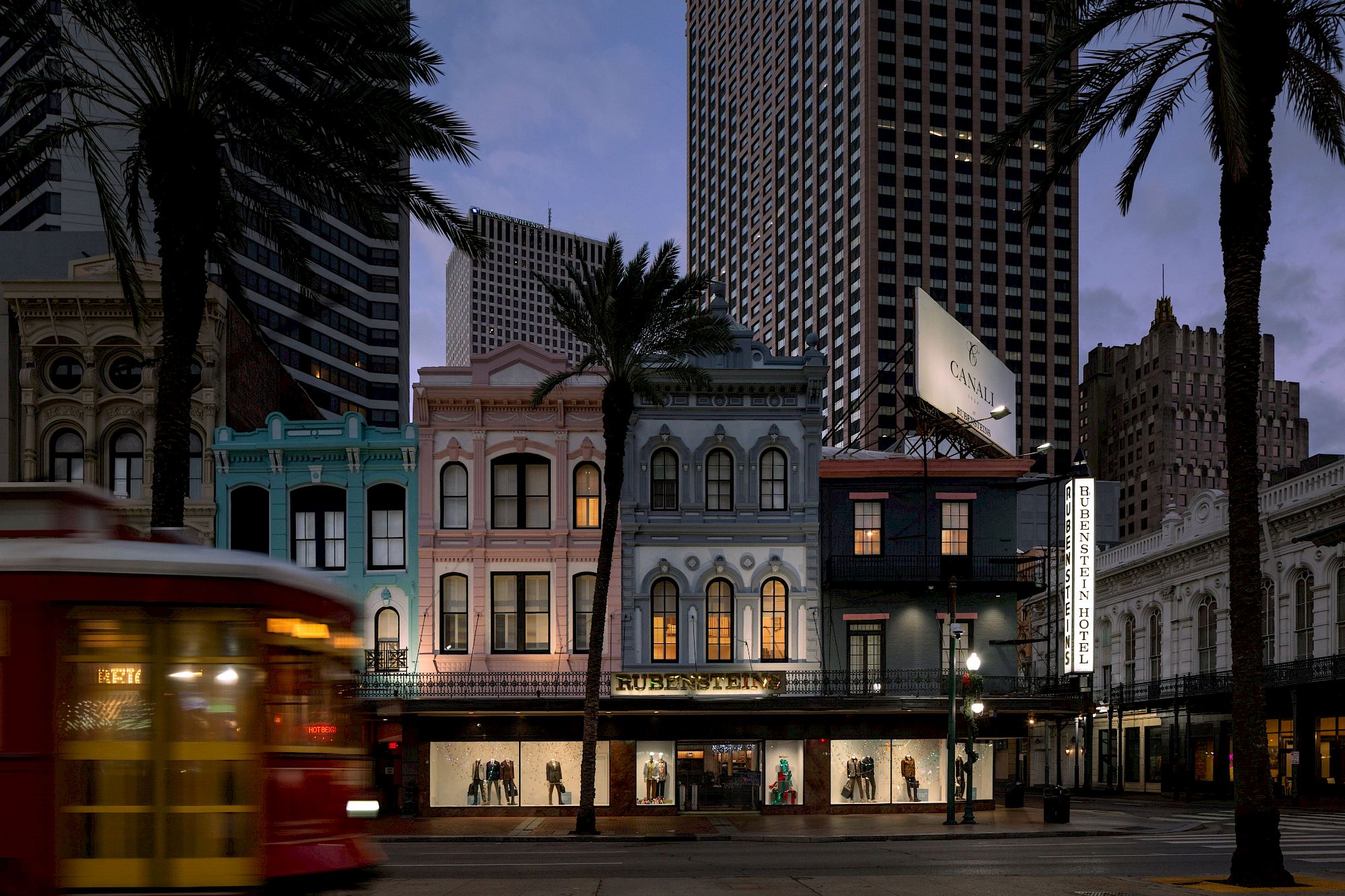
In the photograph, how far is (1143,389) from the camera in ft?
538

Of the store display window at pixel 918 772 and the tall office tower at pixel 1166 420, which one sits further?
the tall office tower at pixel 1166 420

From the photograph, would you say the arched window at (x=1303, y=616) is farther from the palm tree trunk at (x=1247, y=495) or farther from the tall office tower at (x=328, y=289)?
the tall office tower at (x=328, y=289)

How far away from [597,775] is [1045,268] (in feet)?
421

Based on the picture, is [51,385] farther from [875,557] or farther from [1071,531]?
[1071,531]

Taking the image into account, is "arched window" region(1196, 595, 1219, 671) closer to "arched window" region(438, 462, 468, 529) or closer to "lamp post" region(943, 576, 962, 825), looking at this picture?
"lamp post" region(943, 576, 962, 825)

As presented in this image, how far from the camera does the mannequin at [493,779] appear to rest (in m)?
38.5

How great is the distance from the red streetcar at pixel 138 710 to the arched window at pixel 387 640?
2655cm

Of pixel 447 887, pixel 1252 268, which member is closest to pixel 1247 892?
pixel 1252 268

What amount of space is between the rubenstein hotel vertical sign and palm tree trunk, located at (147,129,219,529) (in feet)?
108

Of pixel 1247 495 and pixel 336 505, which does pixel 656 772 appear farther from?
pixel 1247 495

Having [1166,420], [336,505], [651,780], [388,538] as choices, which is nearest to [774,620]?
[651,780]

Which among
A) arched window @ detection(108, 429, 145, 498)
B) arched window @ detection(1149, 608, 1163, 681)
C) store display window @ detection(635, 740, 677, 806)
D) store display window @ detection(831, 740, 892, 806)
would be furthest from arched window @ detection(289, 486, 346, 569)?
arched window @ detection(1149, 608, 1163, 681)

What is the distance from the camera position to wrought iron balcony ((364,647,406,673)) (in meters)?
38.2

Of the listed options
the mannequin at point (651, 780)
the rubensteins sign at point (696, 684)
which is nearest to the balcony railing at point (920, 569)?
the rubensteins sign at point (696, 684)
